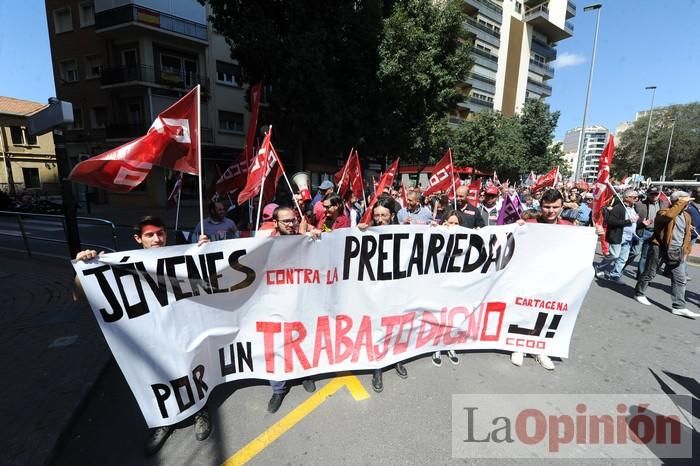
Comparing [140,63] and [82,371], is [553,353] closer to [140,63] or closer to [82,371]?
[82,371]

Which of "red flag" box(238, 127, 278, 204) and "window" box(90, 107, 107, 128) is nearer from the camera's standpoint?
"red flag" box(238, 127, 278, 204)

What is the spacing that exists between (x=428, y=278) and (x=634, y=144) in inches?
2585

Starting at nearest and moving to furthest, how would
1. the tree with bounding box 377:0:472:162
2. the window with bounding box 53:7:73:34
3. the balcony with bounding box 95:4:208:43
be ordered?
the tree with bounding box 377:0:472:162
the balcony with bounding box 95:4:208:43
the window with bounding box 53:7:73:34

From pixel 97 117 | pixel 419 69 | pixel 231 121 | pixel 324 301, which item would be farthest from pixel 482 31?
pixel 324 301

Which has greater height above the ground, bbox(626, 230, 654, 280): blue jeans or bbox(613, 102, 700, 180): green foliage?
bbox(613, 102, 700, 180): green foliage

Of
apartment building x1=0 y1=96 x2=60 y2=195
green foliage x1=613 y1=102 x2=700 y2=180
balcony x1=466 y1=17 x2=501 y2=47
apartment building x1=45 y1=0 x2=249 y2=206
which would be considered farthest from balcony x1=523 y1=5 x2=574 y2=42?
apartment building x1=0 y1=96 x2=60 y2=195

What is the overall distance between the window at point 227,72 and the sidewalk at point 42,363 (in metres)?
21.4

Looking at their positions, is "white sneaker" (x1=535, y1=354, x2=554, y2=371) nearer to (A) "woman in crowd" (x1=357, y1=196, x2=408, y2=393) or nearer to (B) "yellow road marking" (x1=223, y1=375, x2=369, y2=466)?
(A) "woman in crowd" (x1=357, y1=196, x2=408, y2=393)

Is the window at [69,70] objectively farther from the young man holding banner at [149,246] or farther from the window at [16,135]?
the young man holding banner at [149,246]

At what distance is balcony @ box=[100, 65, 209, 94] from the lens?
21.0 metres

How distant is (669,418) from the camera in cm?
301

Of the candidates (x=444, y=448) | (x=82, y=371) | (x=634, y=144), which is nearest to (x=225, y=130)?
(x=82, y=371)

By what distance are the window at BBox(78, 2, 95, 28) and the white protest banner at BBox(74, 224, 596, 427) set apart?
28.4 m

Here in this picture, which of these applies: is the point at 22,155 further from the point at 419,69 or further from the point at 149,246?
the point at 149,246
